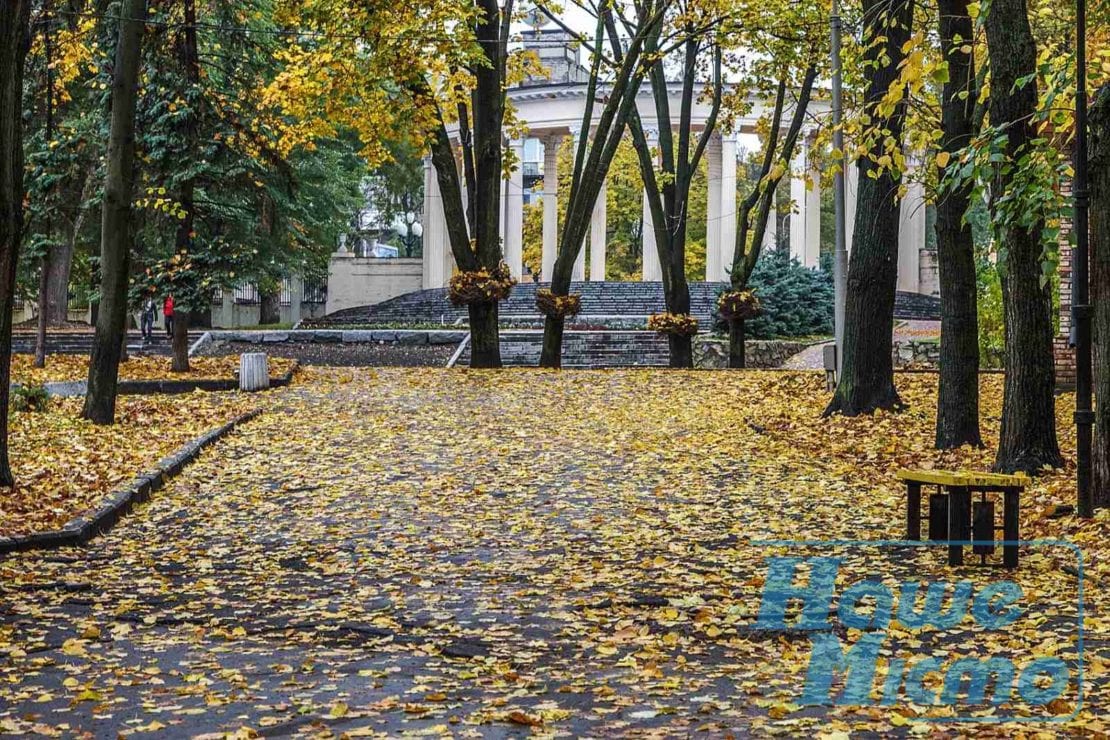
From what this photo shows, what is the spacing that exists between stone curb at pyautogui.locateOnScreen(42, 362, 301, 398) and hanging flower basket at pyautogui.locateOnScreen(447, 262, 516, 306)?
339 centimetres

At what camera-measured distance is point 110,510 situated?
37.3 ft

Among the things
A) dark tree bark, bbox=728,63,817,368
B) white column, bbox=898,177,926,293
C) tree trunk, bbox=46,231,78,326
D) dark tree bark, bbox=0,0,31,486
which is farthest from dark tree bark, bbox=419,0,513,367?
white column, bbox=898,177,926,293

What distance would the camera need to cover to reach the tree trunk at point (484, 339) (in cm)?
2675

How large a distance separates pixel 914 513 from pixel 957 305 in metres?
5.10

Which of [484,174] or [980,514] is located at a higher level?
[484,174]

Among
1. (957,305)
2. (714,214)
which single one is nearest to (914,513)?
(957,305)

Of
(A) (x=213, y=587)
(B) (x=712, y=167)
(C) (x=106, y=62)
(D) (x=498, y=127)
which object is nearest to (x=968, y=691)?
(A) (x=213, y=587)

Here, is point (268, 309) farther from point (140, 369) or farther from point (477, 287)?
point (477, 287)

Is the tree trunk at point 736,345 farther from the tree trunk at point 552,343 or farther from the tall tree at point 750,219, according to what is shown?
the tree trunk at point 552,343

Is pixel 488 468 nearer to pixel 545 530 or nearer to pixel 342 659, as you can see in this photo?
pixel 545 530

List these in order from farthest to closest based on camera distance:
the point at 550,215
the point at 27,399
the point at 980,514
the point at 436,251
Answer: the point at 436,251, the point at 550,215, the point at 27,399, the point at 980,514

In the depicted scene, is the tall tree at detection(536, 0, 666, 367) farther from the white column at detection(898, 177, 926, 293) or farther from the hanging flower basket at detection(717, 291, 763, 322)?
the white column at detection(898, 177, 926, 293)

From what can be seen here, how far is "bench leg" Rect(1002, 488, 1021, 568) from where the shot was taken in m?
8.97

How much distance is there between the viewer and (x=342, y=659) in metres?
6.93
